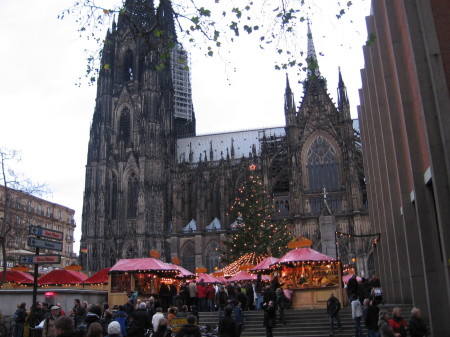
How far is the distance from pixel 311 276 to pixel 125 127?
140 feet

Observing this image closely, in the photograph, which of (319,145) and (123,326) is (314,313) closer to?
(123,326)

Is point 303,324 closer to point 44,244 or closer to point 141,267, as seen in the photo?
point 141,267

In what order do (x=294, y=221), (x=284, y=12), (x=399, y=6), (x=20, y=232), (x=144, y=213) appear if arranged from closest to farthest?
1. (x=284, y=12)
2. (x=399, y=6)
3. (x=20, y=232)
4. (x=294, y=221)
5. (x=144, y=213)

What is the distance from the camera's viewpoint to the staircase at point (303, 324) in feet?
58.2

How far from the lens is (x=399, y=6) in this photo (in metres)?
17.1

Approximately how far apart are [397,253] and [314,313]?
4228 millimetres

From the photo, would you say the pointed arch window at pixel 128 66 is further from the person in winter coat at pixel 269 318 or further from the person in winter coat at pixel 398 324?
the person in winter coat at pixel 398 324

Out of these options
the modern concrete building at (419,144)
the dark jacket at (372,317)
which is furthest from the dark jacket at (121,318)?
the modern concrete building at (419,144)

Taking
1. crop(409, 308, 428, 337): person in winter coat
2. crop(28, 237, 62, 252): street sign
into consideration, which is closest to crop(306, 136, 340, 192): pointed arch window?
crop(28, 237, 62, 252): street sign

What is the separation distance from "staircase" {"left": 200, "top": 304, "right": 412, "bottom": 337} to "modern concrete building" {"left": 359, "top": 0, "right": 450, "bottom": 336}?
263 centimetres

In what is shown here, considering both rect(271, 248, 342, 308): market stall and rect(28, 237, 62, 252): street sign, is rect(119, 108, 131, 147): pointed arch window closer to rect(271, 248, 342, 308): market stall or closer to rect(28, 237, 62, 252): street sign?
rect(271, 248, 342, 308): market stall

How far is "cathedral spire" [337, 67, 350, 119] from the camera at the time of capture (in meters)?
53.9

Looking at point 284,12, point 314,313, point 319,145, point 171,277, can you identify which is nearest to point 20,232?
point 171,277

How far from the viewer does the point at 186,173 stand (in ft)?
202
